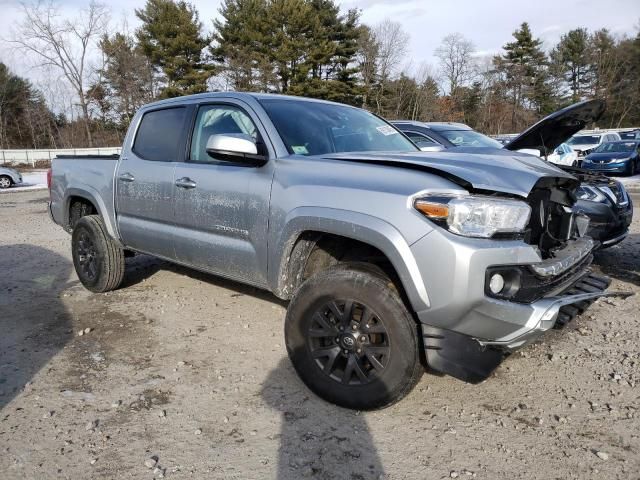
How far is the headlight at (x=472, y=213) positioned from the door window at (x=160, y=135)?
240 centimetres

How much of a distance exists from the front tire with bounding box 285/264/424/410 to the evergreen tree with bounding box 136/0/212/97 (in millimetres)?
37766

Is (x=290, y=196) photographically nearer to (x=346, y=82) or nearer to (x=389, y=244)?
(x=389, y=244)

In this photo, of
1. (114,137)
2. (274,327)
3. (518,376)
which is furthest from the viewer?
(114,137)

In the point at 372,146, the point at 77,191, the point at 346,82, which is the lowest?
the point at 77,191

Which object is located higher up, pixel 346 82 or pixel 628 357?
pixel 346 82

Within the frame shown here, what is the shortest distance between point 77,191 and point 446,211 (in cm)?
405

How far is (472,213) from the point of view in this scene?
2.48 m

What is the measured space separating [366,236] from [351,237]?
114 millimetres

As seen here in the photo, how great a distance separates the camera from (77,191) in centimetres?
511

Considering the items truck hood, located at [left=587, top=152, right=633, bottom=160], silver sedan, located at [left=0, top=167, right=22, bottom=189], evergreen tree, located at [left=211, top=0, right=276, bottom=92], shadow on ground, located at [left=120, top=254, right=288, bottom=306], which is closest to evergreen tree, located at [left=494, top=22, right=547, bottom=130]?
evergreen tree, located at [left=211, top=0, right=276, bottom=92]

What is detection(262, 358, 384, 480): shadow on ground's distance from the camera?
2.42 m

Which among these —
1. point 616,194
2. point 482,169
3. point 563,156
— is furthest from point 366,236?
point 563,156

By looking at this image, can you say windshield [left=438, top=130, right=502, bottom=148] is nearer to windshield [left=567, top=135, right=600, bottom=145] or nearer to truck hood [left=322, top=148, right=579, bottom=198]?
truck hood [left=322, top=148, right=579, bottom=198]

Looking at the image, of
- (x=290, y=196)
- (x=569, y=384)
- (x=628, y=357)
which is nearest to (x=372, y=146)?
(x=290, y=196)
